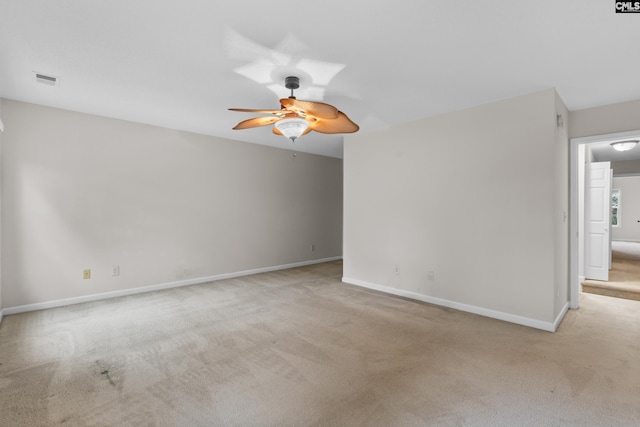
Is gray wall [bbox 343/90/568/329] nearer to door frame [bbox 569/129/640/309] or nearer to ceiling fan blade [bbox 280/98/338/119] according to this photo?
door frame [bbox 569/129/640/309]

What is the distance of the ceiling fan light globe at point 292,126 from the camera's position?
2.80m

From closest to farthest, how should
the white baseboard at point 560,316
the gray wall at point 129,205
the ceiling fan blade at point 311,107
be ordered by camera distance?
the ceiling fan blade at point 311,107 → the white baseboard at point 560,316 → the gray wall at point 129,205

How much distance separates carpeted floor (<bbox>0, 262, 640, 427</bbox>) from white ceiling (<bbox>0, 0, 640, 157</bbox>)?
7.85 feet

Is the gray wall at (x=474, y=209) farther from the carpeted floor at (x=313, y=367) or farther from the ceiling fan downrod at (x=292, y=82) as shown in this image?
the ceiling fan downrod at (x=292, y=82)

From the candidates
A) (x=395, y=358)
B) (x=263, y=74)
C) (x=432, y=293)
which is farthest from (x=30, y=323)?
(x=432, y=293)

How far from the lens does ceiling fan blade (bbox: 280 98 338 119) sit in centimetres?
238

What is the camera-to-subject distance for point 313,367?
2.36 m

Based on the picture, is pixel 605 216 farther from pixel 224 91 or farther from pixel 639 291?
pixel 224 91

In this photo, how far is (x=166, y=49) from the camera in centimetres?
234

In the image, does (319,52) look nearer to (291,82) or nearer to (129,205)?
(291,82)

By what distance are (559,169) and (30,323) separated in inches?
229

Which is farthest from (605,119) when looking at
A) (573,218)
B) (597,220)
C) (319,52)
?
(319,52)

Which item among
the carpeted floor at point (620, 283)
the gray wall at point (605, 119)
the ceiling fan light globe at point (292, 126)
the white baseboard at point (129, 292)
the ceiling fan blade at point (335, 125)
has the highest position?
the gray wall at point (605, 119)

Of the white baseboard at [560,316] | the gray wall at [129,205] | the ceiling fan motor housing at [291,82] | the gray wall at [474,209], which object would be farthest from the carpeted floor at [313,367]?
the ceiling fan motor housing at [291,82]
